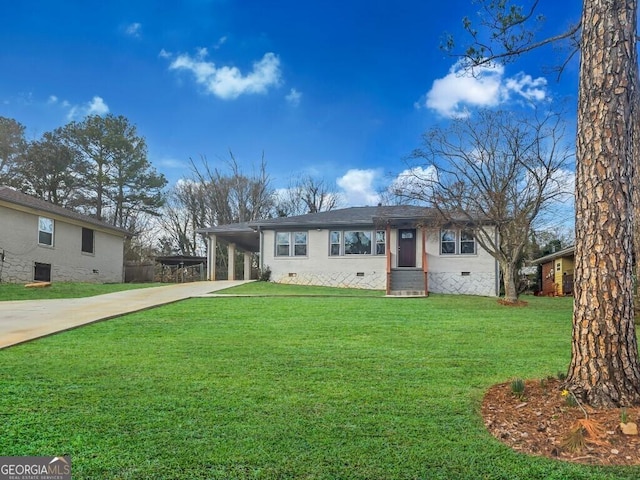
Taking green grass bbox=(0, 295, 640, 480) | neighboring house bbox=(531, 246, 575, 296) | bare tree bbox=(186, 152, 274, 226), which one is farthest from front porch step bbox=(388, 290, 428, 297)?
bare tree bbox=(186, 152, 274, 226)

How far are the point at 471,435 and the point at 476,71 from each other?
466 centimetres

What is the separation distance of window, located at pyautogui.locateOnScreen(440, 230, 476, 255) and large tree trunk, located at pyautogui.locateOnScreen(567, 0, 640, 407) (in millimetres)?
14329

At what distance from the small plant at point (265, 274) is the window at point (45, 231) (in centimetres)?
846

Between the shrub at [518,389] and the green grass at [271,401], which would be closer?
the green grass at [271,401]

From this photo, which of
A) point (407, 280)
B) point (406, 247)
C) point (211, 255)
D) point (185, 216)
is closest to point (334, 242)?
point (406, 247)

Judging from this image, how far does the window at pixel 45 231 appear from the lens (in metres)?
17.2

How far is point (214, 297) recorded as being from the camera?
12391 mm

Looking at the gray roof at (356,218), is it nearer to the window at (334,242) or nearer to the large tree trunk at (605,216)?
the window at (334,242)

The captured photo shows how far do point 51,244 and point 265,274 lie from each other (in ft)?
28.3

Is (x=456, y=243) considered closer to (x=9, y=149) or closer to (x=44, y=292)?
(x=44, y=292)

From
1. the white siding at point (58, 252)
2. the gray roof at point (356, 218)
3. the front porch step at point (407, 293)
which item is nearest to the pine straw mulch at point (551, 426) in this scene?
the front porch step at point (407, 293)

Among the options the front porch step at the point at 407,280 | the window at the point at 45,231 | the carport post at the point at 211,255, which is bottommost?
the front porch step at the point at 407,280

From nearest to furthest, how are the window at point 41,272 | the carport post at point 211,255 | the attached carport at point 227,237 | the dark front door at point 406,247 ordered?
the window at point 41,272, the dark front door at point 406,247, the attached carport at point 227,237, the carport post at point 211,255

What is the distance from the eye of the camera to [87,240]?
65.4 feet
